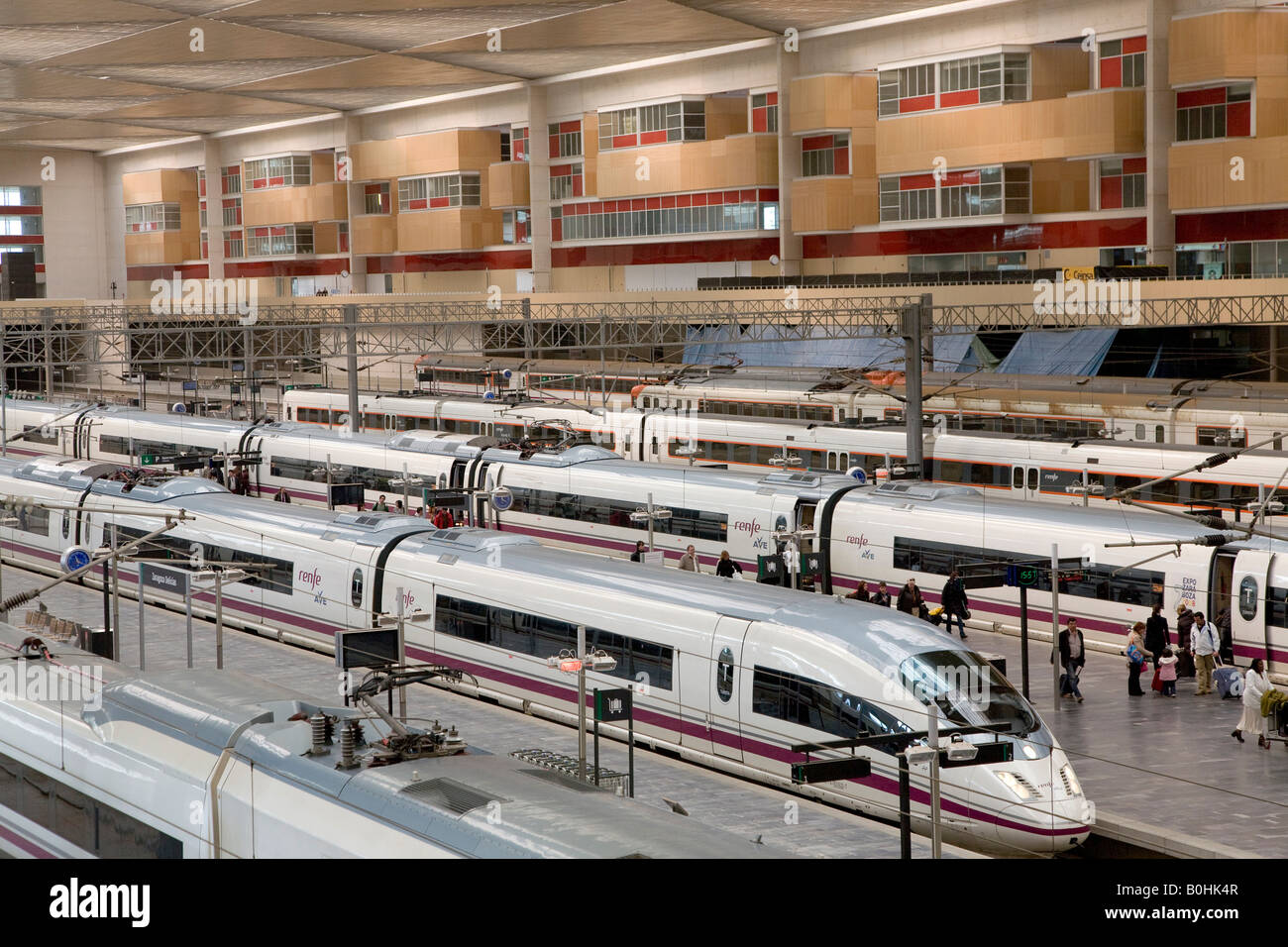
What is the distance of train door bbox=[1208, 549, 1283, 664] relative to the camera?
77.7 ft

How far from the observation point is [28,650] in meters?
14.7

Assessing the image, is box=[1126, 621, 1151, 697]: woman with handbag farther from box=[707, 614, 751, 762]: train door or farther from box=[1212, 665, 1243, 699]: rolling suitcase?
box=[707, 614, 751, 762]: train door

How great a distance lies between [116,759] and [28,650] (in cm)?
311

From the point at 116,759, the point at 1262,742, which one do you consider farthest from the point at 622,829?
the point at 1262,742

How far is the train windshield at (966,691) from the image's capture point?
54.0 ft

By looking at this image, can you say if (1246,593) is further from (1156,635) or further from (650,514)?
(650,514)

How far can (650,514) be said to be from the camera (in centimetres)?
3102

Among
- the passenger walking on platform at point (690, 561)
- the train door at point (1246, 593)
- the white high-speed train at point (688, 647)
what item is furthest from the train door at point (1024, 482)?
the white high-speed train at point (688, 647)

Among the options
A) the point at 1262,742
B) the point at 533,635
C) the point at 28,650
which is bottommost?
the point at 1262,742

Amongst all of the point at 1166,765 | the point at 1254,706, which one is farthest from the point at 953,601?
the point at 1166,765

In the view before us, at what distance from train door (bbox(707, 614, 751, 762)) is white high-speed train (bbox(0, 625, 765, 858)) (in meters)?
5.98
